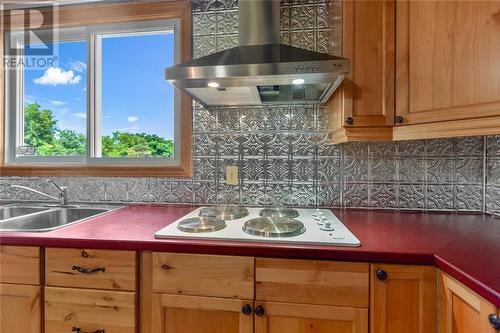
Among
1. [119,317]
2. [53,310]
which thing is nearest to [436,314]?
[119,317]

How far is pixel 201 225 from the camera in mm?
1155

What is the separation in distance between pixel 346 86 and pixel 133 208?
1.37 meters

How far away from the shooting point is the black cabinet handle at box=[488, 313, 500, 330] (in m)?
0.66

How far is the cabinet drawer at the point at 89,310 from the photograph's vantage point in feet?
3.46

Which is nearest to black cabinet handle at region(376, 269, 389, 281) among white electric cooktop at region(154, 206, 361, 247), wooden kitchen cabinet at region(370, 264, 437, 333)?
wooden kitchen cabinet at region(370, 264, 437, 333)

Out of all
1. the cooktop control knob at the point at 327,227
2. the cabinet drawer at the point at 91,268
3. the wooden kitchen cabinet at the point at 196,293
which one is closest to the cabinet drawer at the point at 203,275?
the wooden kitchen cabinet at the point at 196,293

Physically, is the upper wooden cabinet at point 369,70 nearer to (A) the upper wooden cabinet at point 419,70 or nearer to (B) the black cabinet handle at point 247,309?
(A) the upper wooden cabinet at point 419,70

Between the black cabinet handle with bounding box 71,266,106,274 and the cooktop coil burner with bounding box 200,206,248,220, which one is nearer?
the black cabinet handle with bounding box 71,266,106,274

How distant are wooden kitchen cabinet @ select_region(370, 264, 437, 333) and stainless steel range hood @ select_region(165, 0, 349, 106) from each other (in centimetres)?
76

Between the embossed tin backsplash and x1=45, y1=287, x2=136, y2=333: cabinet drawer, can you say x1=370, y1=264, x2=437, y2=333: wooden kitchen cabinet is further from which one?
x1=45, y1=287, x2=136, y2=333: cabinet drawer

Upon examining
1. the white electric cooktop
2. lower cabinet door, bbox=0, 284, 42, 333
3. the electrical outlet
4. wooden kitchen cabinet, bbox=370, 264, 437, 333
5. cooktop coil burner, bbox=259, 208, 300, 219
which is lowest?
lower cabinet door, bbox=0, 284, 42, 333

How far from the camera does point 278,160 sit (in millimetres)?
1638

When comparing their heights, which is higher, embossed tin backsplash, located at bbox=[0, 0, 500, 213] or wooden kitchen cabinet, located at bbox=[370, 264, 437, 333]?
embossed tin backsplash, located at bbox=[0, 0, 500, 213]

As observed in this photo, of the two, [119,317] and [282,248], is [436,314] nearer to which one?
[282,248]
